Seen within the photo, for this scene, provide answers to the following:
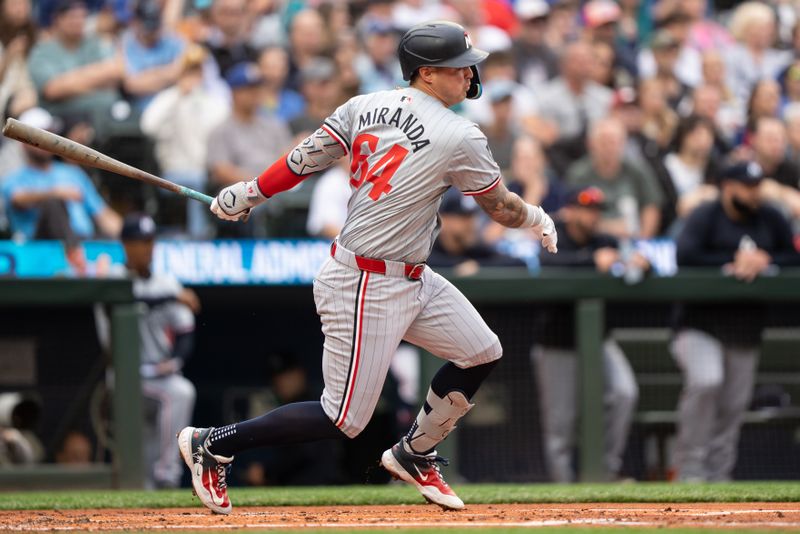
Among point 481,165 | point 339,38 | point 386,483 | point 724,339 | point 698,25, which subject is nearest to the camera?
point 481,165

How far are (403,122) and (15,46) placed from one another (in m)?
5.46

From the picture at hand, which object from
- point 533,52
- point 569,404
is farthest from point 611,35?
point 569,404

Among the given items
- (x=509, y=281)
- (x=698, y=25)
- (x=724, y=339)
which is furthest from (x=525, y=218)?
(x=698, y=25)

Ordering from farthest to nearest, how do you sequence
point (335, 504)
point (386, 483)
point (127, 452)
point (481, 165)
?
point (386, 483) → point (127, 452) → point (335, 504) → point (481, 165)

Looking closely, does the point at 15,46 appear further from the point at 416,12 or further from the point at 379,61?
the point at 416,12

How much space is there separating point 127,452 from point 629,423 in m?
2.95

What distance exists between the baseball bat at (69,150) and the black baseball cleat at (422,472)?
51.6 inches

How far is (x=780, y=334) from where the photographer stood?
319 inches

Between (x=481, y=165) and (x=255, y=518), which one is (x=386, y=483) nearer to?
(x=255, y=518)

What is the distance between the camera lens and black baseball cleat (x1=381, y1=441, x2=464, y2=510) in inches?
218

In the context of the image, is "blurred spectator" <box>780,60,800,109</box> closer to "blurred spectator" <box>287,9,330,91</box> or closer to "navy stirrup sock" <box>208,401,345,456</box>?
"blurred spectator" <box>287,9,330,91</box>

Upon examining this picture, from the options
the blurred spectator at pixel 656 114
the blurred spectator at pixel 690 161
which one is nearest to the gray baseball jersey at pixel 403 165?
the blurred spectator at pixel 690 161

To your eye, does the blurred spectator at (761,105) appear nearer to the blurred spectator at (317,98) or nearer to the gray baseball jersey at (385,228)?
the blurred spectator at (317,98)

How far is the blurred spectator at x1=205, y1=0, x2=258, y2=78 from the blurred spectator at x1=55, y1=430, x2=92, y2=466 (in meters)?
3.52
